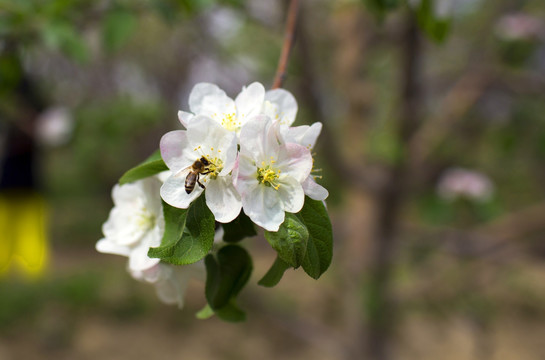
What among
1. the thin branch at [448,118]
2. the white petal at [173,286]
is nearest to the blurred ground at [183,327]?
the thin branch at [448,118]

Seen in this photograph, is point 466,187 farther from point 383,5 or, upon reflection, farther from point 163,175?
point 163,175

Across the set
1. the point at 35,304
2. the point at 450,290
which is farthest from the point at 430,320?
the point at 35,304

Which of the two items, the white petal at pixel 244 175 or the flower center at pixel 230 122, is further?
the flower center at pixel 230 122

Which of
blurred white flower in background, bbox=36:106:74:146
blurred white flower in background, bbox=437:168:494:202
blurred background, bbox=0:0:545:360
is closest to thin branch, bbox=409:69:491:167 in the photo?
blurred background, bbox=0:0:545:360

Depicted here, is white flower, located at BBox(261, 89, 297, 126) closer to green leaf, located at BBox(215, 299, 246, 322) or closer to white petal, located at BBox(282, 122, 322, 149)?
white petal, located at BBox(282, 122, 322, 149)

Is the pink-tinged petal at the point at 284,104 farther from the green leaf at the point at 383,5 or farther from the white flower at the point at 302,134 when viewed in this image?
the green leaf at the point at 383,5

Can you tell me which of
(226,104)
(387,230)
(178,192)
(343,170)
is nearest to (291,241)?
(178,192)
